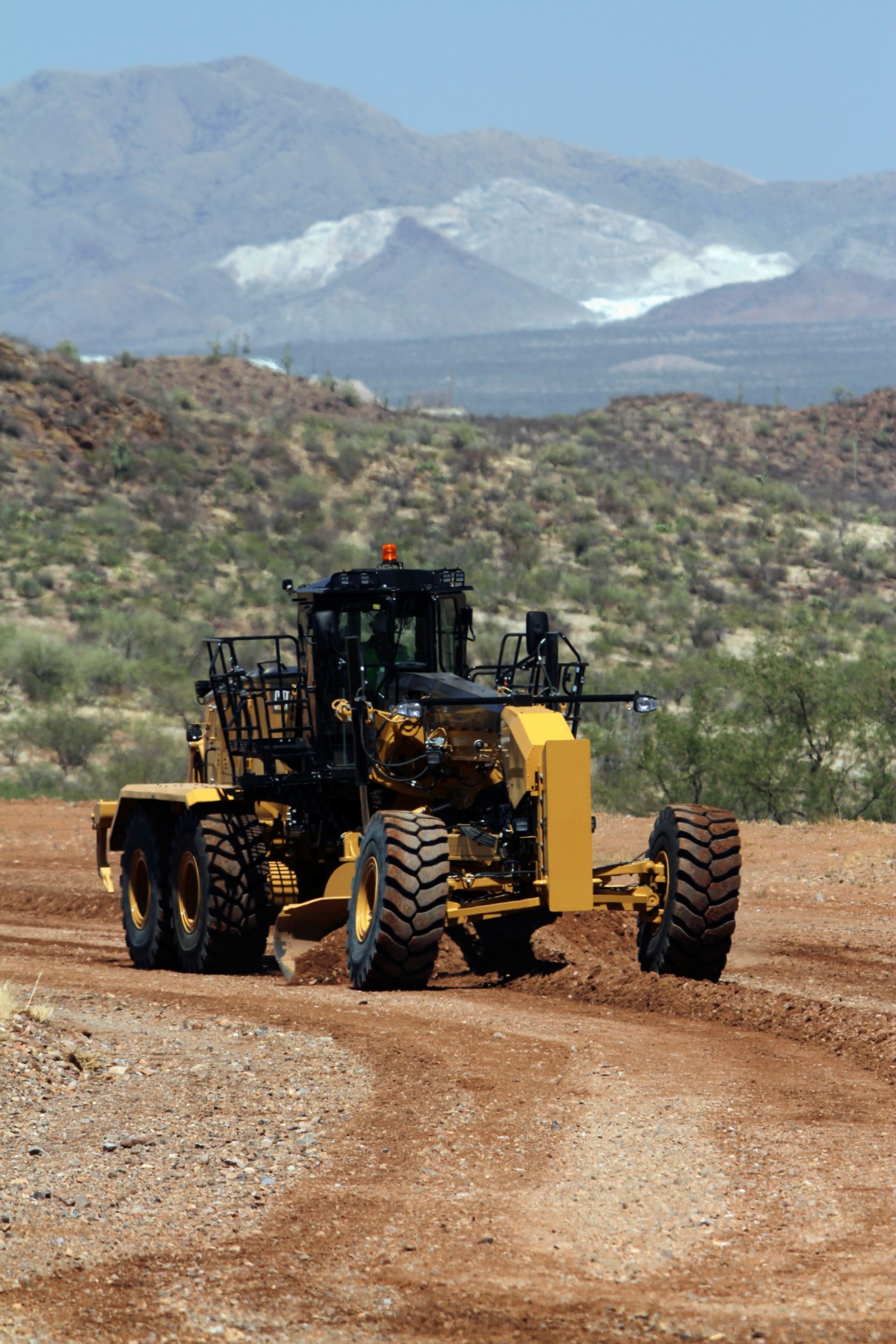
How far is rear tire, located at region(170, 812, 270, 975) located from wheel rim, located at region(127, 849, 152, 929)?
4.34 feet

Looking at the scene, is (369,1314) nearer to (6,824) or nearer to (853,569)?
(6,824)

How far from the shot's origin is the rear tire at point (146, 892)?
13484 millimetres

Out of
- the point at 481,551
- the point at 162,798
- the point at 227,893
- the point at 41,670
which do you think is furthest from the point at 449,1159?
the point at 481,551

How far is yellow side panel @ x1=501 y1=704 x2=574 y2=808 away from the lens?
34.9 ft

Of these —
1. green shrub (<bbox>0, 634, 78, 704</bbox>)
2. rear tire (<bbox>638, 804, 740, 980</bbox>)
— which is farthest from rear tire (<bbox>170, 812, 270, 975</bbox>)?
green shrub (<bbox>0, 634, 78, 704</bbox>)

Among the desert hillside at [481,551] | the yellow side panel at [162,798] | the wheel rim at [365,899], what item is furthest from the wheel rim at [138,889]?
the desert hillside at [481,551]

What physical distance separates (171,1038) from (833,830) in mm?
12423

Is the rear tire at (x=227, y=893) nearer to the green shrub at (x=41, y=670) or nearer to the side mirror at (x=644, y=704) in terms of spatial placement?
the side mirror at (x=644, y=704)

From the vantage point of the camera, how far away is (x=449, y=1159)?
7031 millimetres

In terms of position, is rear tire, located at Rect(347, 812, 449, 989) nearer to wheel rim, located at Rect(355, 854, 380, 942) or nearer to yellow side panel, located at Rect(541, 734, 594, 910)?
wheel rim, located at Rect(355, 854, 380, 942)

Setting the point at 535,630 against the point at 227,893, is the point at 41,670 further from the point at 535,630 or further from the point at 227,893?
the point at 535,630

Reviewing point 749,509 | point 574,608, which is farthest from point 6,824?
point 749,509

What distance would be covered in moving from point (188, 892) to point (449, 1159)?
6505mm

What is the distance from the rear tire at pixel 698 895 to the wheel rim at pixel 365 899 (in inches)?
78.2
